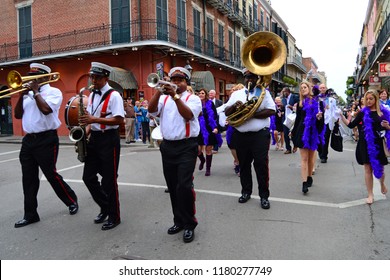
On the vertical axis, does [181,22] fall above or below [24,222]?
above

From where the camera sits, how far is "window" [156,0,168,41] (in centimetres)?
1741

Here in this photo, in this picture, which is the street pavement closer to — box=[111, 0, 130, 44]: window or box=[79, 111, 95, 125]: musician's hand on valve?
box=[79, 111, 95, 125]: musician's hand on valve

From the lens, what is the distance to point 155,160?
32.4 feet

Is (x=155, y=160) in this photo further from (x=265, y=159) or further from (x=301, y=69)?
(x=301, y=69)

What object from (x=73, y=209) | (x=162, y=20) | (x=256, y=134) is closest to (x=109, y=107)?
(x=73, y=209)

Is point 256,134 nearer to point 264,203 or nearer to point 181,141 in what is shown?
point 264,203

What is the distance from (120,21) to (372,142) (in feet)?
50.2

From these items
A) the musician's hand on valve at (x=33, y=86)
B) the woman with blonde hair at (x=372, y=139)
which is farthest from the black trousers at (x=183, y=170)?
the woman with blonde hair at (x=372, y=139)

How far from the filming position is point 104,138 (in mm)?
4184

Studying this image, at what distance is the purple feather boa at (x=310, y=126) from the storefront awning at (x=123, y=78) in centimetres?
1225

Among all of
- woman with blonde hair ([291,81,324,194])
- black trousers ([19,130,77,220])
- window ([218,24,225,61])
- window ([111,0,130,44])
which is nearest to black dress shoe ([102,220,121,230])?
black trousers ([19,130,77,220])

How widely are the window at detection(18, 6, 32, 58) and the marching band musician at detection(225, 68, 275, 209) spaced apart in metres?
19.3

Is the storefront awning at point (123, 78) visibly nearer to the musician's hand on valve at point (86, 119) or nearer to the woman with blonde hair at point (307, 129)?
→ the woman with blonde hair at point (307, 129)

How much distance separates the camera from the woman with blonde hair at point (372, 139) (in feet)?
16.8
